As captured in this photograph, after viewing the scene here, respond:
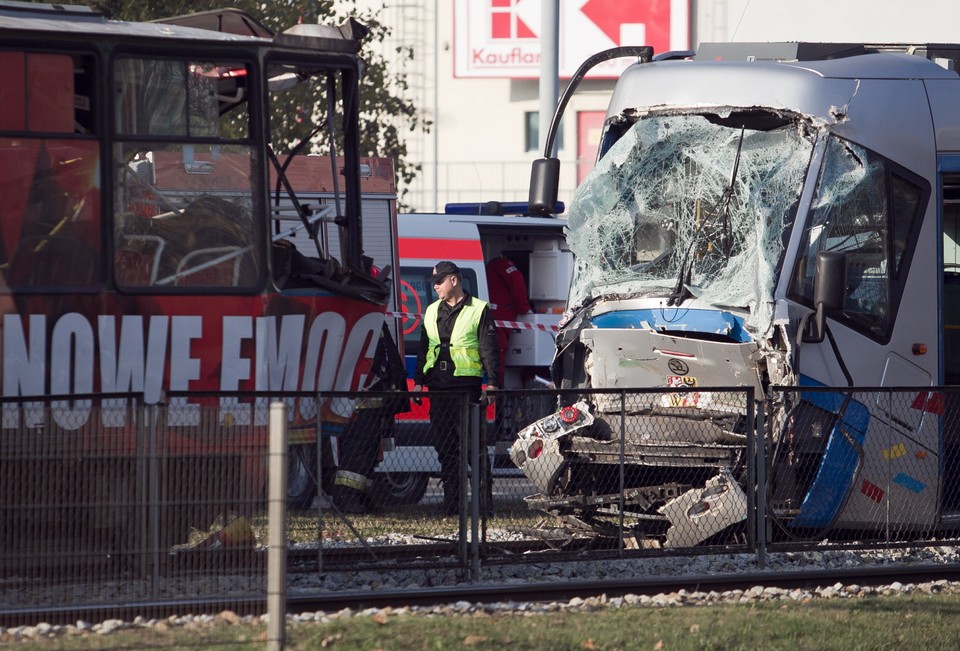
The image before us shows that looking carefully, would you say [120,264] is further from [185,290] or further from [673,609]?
[673,609]

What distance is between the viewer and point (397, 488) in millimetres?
8695

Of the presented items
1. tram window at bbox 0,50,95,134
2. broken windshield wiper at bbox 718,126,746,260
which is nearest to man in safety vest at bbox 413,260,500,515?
broken windshield wiper at bbox 718,126,746,260

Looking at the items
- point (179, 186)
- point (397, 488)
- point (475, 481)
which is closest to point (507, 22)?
point (179, 186)

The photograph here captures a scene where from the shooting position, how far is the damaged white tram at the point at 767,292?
30.7 ft

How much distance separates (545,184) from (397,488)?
332 cm

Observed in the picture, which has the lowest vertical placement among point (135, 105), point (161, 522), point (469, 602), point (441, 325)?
point (469, 602)

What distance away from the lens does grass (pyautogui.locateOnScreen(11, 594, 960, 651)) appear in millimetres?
6812

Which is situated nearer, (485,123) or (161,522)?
(161,522)

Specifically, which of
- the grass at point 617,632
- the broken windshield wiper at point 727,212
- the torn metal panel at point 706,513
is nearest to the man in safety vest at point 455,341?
the broken windshield wiper at point 727,212

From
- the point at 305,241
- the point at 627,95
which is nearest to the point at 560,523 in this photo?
the point at 305,241

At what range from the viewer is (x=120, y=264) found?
864cm

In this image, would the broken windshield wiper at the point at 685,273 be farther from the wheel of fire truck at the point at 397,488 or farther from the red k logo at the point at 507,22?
the red k logo at the point at 507,22

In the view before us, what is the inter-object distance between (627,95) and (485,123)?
25.2 m

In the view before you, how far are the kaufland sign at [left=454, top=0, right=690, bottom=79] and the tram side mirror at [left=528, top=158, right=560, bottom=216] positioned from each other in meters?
23.7
